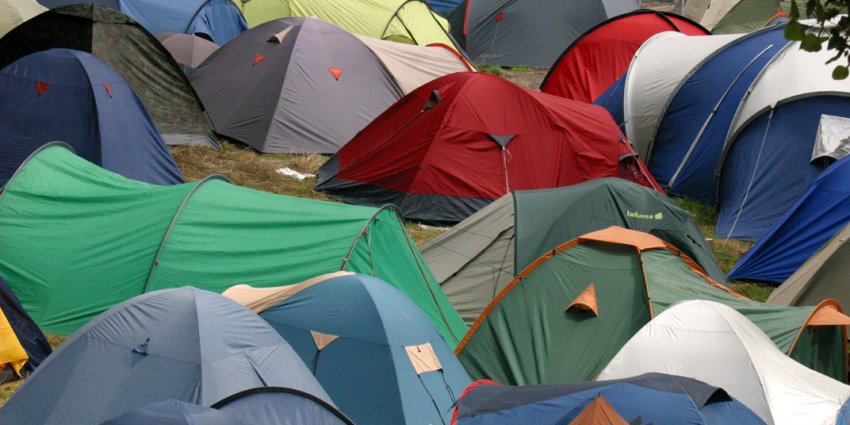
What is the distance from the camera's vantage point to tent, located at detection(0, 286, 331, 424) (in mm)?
4039

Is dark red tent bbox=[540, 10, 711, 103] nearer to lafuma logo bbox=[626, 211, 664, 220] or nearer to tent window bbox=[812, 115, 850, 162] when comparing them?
tent window bbox=[812, 115, 850, 162]

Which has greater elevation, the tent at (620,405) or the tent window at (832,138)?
the tent at (620,405)

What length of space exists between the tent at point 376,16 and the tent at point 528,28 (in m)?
1.64

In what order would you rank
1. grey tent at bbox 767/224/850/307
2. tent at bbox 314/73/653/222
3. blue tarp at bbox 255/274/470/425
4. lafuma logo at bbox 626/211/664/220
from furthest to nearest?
tent at bbox 314/73/653/222 → lafuma logo at bbox 626/211/664/220 → grey tent at bbox 767/224/850/307 → blue tarp at bbox 255/274/470/425

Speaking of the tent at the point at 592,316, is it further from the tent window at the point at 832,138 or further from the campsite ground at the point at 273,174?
the tent window at the point at 832,138

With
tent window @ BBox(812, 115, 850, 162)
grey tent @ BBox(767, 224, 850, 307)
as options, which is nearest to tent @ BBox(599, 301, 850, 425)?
grey tent @ BBox(767, 224, 850, 307)

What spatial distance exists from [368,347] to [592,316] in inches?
76.8

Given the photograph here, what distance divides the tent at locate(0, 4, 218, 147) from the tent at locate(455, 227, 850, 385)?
680 cm

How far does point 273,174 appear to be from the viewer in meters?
11.0

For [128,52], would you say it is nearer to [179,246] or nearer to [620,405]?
[179,246]

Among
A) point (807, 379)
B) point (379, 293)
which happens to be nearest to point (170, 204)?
point (379, 293)

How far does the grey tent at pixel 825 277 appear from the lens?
7.39m

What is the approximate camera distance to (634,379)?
12.6 ft

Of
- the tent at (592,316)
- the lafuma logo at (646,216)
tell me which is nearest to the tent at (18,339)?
the tent at (592,316)
